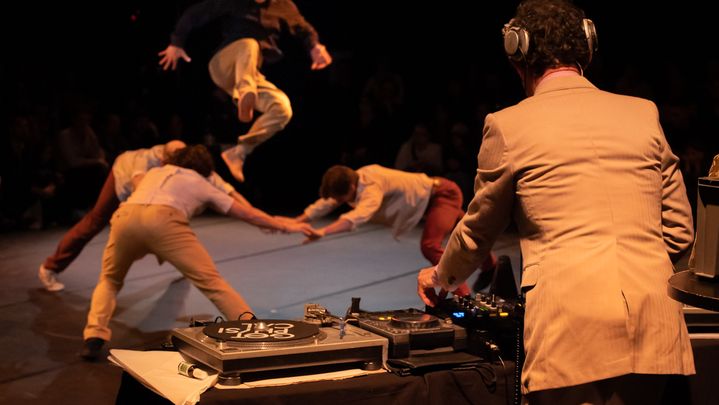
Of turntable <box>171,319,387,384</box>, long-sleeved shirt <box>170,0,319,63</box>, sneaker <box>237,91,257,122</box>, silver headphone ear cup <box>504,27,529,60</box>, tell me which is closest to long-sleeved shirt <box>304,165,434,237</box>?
sneaker <box>237,91,257,122</box>

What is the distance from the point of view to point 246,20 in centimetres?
594

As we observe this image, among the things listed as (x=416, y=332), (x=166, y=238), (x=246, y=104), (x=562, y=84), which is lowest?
(x=166, y=238)

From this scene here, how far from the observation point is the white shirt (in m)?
5.17

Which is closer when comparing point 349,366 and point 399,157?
point 349,366

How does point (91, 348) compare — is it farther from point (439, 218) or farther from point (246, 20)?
point (439, 218)

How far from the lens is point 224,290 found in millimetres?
5027

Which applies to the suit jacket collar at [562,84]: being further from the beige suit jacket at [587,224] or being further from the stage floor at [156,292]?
the stage floor at [156,292]

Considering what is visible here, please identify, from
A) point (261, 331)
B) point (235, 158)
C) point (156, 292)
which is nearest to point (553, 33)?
point (261, 331)

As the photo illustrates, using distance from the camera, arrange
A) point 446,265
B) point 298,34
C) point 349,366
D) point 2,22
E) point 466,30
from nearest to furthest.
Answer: point 446,265 → point 349,366 → point 298,34 → point 466,30 → point 2,22

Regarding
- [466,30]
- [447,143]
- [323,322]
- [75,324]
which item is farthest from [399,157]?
[323,322]

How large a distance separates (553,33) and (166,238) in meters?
3.38

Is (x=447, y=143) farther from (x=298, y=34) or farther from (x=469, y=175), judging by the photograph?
(x=298, y=34)

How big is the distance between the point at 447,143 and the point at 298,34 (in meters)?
3.89

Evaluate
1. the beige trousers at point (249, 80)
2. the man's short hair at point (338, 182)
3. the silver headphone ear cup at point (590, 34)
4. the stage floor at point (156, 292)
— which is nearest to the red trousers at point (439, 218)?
the stage floor at point (156, 292)
